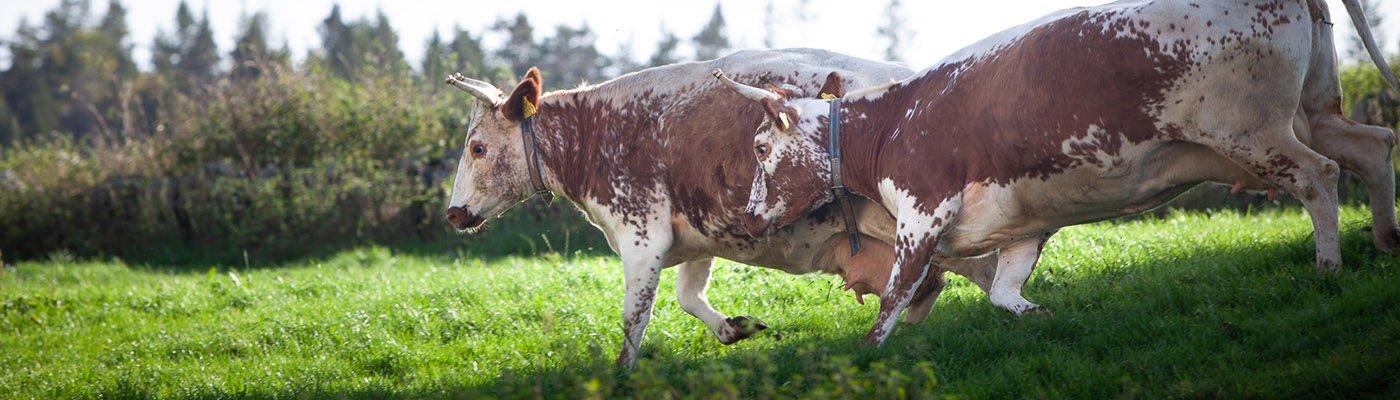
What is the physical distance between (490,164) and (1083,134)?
3.77m

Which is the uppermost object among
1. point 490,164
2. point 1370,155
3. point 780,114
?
point 780,114

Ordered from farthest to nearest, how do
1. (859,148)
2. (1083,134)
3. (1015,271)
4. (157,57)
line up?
(157,57)
(859,148)
(1015,271)
(1083,134)

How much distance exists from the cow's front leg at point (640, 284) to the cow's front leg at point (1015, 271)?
1.94 meters

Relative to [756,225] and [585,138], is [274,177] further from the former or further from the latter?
[756,225]

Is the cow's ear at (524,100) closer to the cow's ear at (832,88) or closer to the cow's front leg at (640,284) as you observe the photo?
the cow's front leg at (640,284)

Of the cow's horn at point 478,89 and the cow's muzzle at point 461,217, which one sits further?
the cow's muzzle at point 461,217

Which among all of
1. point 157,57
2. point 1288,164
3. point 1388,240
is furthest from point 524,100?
point 157,57

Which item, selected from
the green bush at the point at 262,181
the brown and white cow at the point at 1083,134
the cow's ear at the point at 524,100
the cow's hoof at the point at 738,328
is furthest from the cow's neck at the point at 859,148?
the green bush at the point at 262,181

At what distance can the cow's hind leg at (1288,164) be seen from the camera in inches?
177

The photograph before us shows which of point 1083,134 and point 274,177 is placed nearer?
point 1083,134

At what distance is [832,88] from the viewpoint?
5973 millimetres

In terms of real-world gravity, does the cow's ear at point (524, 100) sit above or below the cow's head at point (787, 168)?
above

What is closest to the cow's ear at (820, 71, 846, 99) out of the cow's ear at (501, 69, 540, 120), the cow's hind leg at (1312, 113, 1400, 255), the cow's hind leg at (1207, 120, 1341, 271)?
the cow's ear at (501, 69, 540, 120)

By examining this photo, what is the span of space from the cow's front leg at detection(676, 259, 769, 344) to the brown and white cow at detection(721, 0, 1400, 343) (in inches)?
30.5
